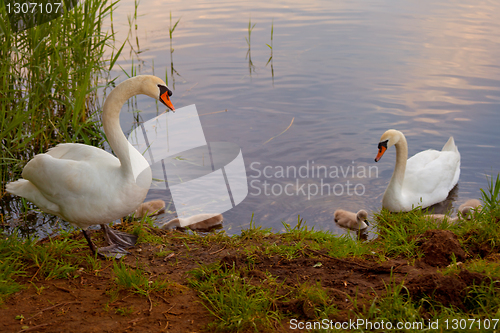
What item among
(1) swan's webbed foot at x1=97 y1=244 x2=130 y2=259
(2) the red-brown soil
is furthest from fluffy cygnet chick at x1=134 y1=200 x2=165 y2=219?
(2) the red-brown soil

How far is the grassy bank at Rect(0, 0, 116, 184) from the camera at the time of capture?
211 inches

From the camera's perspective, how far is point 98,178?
3.70 meters

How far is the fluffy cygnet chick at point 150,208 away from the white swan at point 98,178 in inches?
64.7

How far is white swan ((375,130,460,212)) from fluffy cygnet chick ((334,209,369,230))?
560 millimetres

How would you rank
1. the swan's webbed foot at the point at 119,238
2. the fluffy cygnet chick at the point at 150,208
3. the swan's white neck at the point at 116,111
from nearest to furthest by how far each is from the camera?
the swan's white neck at the point at 116,111
the swan's webbed foot at the point at 119,238
the fluffy cygnet chick at the point at 150,208

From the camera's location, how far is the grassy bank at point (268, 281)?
2801 millimetres

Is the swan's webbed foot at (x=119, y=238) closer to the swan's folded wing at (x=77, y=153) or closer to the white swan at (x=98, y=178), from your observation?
the white swan at (x=98, y=178)

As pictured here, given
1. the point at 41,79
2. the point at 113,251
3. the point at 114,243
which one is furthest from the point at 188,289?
the point at 41,79

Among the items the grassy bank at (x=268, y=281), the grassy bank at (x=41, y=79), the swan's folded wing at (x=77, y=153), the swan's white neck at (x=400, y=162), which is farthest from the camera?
the swan's white neck at (x=400, y=162)

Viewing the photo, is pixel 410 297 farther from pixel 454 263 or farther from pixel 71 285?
pixel 71 285

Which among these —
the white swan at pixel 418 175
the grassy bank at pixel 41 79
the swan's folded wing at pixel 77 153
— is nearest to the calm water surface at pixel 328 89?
the white swan at pixel 418 175

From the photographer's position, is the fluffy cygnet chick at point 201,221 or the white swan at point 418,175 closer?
the fluffy cygnet chick at point 201,221

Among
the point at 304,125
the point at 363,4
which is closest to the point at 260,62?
the point at 304,125

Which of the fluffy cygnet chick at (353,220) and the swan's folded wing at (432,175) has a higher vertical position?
the swan's folded wing at (432,175)
